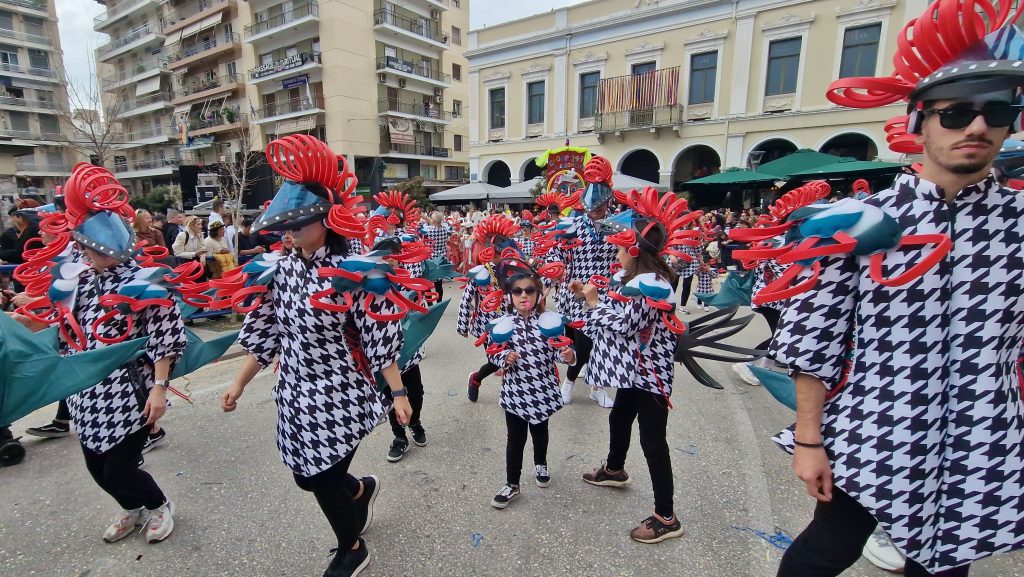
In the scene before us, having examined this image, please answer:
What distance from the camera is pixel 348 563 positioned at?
2.31 metres

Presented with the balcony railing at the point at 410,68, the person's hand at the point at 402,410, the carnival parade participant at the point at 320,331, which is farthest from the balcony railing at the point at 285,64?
the person's hand at the point at 402,410

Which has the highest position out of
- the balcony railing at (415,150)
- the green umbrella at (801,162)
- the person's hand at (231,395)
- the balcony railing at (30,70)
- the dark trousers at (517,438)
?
the balcony railing at (30,70)

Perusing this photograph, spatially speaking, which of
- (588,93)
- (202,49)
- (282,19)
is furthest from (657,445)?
(202,49)

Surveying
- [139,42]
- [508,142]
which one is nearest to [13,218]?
[508,142]

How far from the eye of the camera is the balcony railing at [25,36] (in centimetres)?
3656

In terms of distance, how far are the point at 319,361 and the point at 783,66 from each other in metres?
21.6

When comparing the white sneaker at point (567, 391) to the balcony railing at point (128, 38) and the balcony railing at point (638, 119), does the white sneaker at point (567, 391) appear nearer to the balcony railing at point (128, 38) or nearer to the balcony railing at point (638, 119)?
the balcony railing at point (638, 119)

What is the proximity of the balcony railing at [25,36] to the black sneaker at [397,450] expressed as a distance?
178ft

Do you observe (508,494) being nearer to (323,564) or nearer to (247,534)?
(323,564)

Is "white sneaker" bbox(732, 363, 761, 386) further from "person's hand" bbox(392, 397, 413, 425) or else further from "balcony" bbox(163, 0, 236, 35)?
"balcony" bbox(163, 0, 236, 35)

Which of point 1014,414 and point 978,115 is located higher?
point 978,115

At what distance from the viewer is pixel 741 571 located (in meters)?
→ 2.36

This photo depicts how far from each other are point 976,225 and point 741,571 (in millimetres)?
1898

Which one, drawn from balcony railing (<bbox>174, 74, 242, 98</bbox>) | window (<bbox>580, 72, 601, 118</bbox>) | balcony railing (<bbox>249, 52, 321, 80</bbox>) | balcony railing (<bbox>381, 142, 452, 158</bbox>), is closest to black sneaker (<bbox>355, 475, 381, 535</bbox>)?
window (<bbox>580, 72, 601, 118</bbox>)
